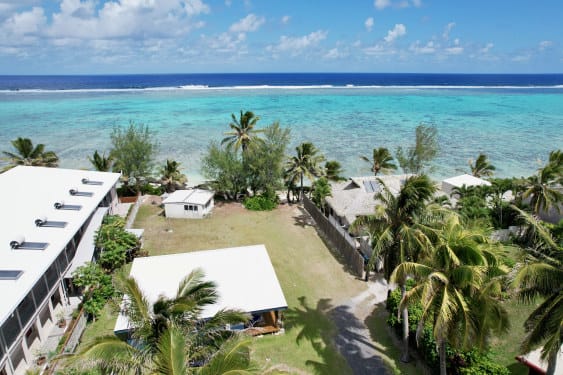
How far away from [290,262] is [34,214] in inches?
544

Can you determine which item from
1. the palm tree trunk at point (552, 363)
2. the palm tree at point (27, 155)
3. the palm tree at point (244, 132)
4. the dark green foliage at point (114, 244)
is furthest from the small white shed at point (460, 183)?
the palm tree at point (27, 155)

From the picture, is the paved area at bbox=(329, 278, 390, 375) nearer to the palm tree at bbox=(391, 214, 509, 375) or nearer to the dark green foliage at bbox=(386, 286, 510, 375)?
Answer: the dark green foliage at bbox=(386, 286, 510, 375)

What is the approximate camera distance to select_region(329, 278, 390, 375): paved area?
1361 centimetres

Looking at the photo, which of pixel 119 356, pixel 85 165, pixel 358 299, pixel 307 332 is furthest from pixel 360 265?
pixel 85 165

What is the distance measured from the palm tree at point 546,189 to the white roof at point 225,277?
60.3 ft

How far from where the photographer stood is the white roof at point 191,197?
90.4 ft

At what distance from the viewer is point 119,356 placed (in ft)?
25.2

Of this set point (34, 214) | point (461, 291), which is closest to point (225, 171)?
point (34, 214)

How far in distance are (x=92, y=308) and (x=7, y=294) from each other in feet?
13.0

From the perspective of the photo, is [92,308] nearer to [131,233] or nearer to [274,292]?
[131,233]

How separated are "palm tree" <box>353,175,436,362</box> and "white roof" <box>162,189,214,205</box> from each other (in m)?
17.4

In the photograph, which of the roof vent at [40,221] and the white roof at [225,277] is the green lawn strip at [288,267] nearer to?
the white roof at [225,277]

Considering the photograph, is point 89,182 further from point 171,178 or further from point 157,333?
point 157,333

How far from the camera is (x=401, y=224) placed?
12.2 meters
